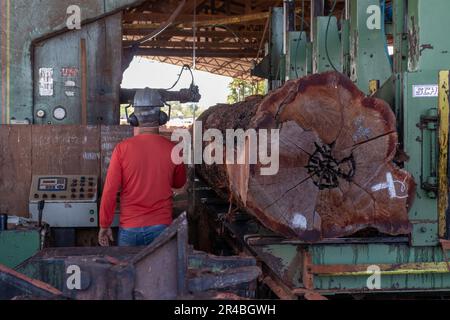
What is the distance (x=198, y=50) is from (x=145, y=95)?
29.2 feet

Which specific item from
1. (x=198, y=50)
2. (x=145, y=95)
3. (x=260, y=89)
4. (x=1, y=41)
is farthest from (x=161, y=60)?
(x=145, y=95)

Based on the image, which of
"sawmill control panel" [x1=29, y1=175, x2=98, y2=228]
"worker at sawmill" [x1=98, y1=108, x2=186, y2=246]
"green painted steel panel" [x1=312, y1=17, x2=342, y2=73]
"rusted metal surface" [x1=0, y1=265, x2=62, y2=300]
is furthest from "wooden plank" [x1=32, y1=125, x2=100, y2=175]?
"green painted steel panel" [x1=312, y1=17, x2=342, y2=73]

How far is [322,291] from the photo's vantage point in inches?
157

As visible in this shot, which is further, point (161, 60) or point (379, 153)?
point (161, 60)

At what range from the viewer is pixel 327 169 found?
145 inches

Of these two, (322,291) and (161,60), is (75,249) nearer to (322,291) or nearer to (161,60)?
(322,291)

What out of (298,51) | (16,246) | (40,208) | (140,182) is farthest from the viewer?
(298,51)

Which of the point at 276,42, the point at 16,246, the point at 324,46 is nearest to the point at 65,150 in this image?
the point at 16,246

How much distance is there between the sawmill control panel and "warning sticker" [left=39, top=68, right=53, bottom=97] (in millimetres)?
962

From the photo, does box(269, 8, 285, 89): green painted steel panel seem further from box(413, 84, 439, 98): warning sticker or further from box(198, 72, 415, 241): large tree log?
box(198, 72, 415, 241): large tree log

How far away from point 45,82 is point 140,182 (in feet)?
7.69

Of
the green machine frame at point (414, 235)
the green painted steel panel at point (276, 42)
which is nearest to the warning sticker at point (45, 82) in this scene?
the green machine frame at point (414, 235)

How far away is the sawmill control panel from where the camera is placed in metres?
5.09

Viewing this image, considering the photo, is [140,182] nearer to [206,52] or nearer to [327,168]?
[327,168]
